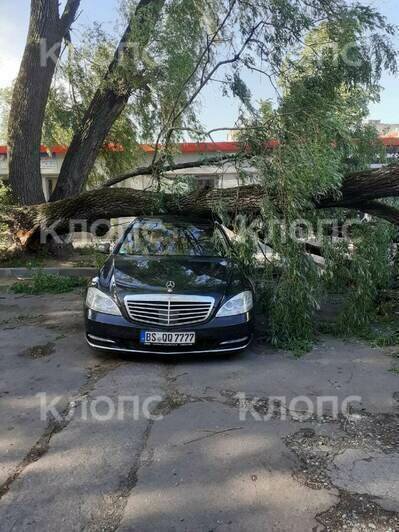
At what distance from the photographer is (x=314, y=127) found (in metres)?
6.01

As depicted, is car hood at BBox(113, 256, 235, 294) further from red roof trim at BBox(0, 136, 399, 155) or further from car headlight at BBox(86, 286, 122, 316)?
red roof trim at BBox(0, 136, 399, 155)

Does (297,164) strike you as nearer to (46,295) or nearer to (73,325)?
(73,325)

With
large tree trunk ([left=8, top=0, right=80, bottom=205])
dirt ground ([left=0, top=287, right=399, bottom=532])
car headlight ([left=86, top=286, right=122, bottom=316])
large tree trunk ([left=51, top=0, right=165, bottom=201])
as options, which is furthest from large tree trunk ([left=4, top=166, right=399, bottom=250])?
car headlight ([left=86, top=286, right=122, bottom=316])

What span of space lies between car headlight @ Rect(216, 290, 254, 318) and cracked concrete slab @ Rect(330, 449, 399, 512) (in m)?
1.92

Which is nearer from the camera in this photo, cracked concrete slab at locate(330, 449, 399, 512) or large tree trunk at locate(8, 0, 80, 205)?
cracked concrete slab at locate(330, 449, 399, 512)

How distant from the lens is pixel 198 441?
3328 mm

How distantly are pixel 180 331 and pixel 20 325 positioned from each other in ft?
9.37

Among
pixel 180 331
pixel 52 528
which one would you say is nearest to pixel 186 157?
pixel 180 331

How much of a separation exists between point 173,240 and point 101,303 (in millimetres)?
1681

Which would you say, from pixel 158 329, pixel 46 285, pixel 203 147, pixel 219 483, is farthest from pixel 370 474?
pixel 203 147

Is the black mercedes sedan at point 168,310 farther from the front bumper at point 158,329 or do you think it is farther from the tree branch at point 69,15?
the tree branch at point 69,15

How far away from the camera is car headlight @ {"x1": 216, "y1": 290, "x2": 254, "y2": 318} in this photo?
483cm

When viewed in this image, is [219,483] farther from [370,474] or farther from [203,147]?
[203,147]

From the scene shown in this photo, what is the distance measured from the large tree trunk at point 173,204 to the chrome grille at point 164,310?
1.85 metres
